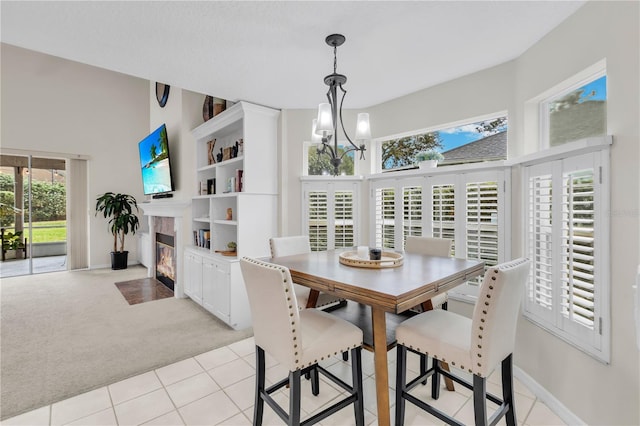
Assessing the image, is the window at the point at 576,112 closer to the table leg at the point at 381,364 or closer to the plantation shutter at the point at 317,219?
the table leg at the point at 381,364

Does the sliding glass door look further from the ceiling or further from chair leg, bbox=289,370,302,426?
chair leg, bbox=289,370,302,426

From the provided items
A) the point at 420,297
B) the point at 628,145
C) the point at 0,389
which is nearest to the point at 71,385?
the point at 0,389

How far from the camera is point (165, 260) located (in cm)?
485

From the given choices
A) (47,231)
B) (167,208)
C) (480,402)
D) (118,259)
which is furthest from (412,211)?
(47,231)

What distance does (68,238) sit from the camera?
5.89 metres

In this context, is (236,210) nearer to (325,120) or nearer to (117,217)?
(325,120)

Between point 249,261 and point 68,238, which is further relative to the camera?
point 68,238

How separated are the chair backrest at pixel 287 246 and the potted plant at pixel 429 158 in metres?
1.39

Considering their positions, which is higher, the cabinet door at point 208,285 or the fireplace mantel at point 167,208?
the fireplace mantel at point 167,208

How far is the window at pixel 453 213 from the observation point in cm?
254

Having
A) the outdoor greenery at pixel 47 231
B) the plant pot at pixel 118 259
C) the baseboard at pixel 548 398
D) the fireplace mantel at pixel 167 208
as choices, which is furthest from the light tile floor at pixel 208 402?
the outdoor greenery at pixel 47 231

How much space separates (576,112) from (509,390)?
70.7 inches

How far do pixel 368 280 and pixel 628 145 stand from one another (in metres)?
1.45

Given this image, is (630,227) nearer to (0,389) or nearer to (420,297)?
(420,297)
